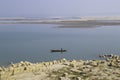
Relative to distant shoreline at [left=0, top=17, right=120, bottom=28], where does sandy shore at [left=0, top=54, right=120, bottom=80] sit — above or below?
above

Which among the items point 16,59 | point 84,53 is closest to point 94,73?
point 16,59

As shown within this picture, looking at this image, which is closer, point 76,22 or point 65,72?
point 65,72

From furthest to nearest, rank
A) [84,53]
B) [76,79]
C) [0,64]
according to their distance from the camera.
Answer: [84,53]
[0,64]
[76,79]

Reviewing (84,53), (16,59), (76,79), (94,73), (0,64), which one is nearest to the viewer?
(76,79)

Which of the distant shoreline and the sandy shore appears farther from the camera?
the distant shoreline

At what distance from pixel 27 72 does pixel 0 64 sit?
7.60 m

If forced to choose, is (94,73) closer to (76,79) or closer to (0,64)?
(76,79)

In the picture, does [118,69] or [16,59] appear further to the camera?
[16,59]

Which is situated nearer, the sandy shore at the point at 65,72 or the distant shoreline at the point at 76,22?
the sandy shore at the point at 65,72

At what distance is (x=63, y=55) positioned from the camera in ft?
96.7

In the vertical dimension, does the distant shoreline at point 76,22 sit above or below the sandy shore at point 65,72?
below

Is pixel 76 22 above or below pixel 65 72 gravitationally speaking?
below

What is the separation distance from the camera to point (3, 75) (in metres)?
15.3

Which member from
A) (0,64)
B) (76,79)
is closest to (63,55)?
(0,64)
